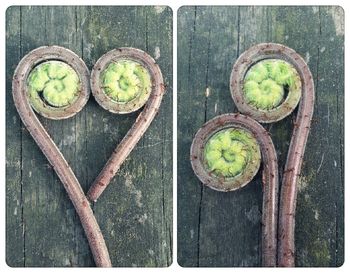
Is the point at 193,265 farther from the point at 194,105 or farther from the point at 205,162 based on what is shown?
the point at 194,105

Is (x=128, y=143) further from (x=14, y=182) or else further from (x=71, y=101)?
(x=14, y=182)

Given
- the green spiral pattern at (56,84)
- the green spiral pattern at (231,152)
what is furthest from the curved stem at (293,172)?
the green spiral pattern at (56,84)

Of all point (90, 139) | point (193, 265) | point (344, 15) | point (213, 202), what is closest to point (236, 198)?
point (213, 202)

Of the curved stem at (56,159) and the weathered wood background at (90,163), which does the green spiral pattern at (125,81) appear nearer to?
the weathered wood background at (90,163)

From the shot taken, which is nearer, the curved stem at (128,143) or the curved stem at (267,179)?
the curved stem at (267,179)

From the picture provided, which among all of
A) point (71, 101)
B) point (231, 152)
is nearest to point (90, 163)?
point (71, 101)

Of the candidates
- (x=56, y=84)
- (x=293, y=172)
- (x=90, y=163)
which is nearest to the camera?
(x=293, y=172)
